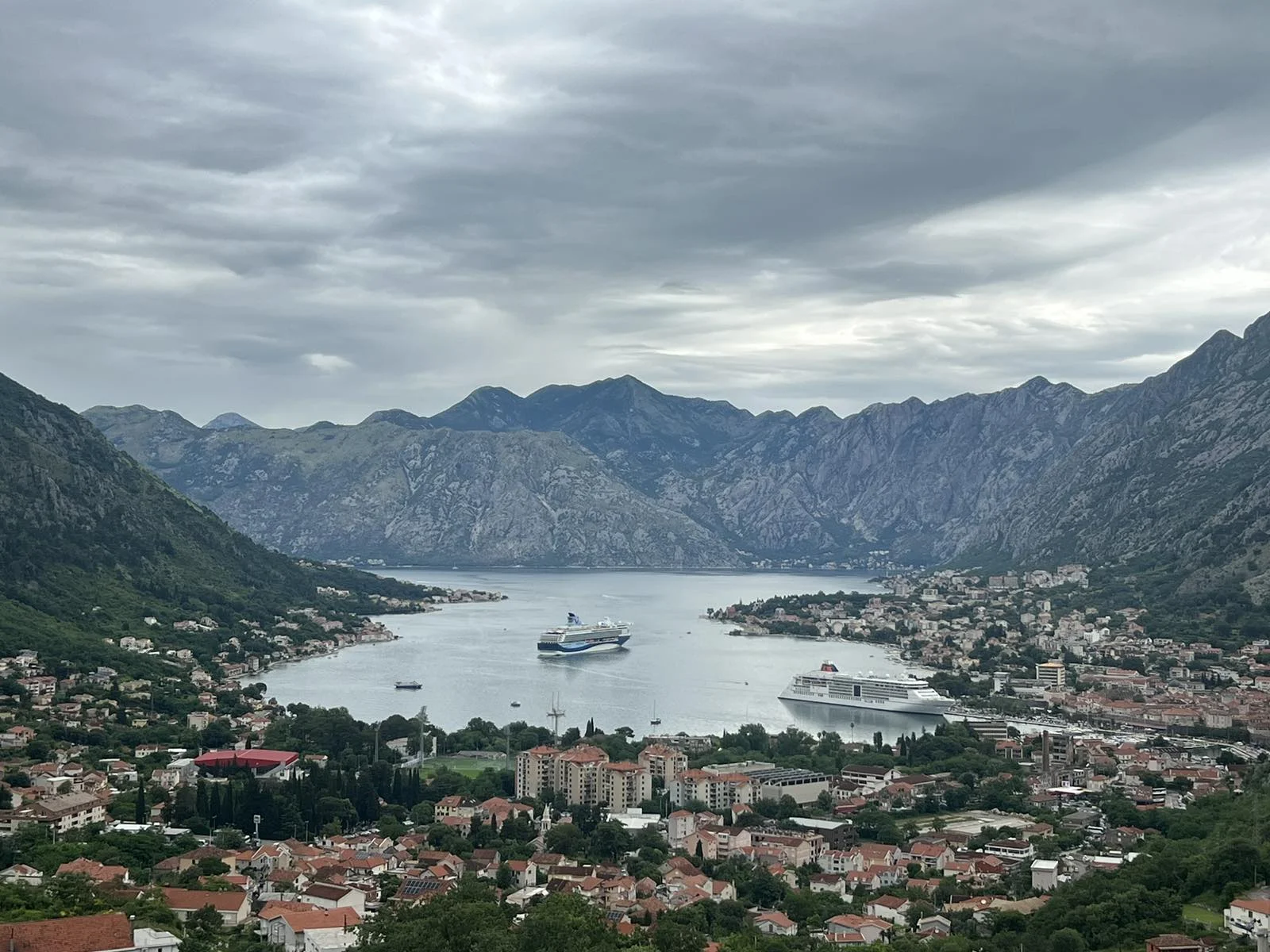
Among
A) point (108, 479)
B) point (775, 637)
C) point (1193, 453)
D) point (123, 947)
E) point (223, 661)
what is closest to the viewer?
point (123, 947)

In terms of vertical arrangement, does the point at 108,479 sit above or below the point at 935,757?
above

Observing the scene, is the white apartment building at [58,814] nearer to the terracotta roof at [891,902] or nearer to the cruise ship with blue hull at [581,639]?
the terracotta roof at [891,902]

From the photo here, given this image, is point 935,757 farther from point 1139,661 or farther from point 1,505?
point 1,505

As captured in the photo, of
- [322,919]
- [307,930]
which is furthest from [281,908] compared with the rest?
[307,930]

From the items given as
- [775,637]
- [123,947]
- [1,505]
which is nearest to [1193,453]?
[775,637]

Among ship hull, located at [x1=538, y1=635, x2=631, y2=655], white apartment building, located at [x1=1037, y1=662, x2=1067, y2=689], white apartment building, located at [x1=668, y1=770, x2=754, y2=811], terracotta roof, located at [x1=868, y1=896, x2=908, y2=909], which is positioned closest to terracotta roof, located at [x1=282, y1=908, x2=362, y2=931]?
terracotta roof, located at [x1=868, y1=896, x2=908, y2=909]

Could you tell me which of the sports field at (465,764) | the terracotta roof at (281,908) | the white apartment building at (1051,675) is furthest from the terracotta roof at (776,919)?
the white apartment building at (1051,675)
